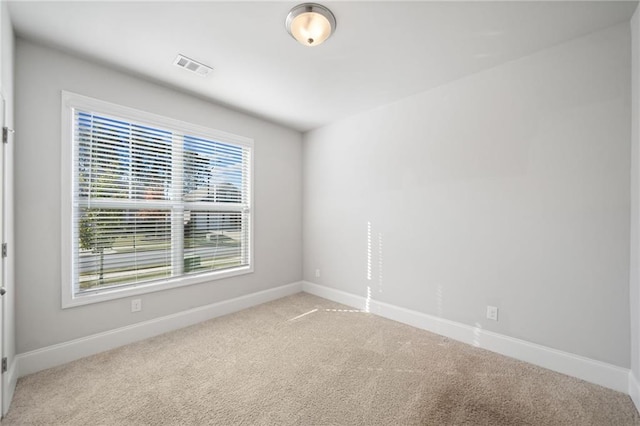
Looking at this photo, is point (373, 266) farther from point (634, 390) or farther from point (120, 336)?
point (120, 336)

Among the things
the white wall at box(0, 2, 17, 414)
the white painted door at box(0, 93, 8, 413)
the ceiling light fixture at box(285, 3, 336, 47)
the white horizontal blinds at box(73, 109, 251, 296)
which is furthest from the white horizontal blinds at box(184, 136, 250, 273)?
the ceiling light fixture at box(285, 3, 336, 47)

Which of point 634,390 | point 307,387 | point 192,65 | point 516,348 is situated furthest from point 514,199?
point 192,65

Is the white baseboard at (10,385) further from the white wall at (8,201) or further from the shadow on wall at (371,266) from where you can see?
the shadow on wall at (371,266)

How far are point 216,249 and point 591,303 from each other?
371 cm

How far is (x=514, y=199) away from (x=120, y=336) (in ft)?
12.8

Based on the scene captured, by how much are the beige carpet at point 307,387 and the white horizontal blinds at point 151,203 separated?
0.81 meters

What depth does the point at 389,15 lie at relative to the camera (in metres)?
1.86

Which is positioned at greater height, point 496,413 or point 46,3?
point 46,3

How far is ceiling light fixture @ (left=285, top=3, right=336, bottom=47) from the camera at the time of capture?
179 cm

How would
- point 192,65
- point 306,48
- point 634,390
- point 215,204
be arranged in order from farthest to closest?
point 215,204
point 192,65
point 306,48
point 634,390

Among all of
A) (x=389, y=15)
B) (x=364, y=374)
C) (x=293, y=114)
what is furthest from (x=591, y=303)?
(x=293, y=114)

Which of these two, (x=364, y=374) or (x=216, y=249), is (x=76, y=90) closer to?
(x=216, y=249)

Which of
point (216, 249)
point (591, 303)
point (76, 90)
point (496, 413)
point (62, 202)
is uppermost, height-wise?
point (76, 90)

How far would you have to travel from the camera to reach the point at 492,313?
2.50m
